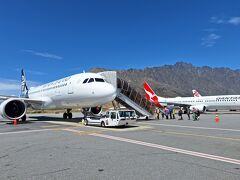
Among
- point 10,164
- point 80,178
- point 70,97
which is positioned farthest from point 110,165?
point 70,97

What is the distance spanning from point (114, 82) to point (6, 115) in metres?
10.3

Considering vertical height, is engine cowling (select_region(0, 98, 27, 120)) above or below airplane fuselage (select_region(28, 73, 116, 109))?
below

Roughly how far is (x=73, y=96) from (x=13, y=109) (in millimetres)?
9194

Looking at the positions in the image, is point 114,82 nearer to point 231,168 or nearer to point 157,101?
point 231,168

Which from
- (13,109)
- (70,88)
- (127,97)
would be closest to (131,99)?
(127,97)

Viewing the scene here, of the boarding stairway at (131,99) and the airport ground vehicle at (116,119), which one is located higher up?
the boarding stairway at (131,99)

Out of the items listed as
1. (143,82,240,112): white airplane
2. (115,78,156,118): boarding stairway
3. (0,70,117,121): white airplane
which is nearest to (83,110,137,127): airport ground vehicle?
(0,70,117,121): white airplane

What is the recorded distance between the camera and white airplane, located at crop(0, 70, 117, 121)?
65.1 ft

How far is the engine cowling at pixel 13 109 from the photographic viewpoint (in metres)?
23.8

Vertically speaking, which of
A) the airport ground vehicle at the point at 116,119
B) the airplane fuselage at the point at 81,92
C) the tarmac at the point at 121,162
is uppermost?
the airplane fuselage at the point at 81,92

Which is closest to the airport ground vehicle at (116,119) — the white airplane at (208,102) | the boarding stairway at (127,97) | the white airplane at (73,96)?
the white airplane at (73,96)

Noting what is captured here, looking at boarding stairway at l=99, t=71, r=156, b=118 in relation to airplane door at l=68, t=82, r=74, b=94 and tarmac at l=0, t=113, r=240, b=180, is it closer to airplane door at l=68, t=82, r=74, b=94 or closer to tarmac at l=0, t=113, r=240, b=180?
airplane door at l=68, t=82, r=74, b=94

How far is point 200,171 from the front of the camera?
6.38m

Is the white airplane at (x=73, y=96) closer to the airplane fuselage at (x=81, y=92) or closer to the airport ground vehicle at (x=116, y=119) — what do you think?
the airplane fuselage at (x=81, y=92)
